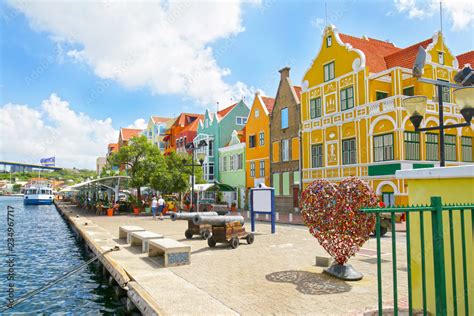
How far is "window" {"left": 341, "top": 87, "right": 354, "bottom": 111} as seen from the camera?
2781 centimetres

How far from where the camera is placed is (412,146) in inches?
979

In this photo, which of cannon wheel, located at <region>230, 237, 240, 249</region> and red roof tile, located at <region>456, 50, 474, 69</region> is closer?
cannon wheel, located at <region>230, 237, 240, 249</region>

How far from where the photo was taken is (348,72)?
28.2 metres

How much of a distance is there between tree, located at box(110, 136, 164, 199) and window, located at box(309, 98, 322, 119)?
563 inches

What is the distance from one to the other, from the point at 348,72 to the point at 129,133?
244ft

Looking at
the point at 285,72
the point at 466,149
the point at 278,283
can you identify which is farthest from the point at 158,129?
the point at 278,283

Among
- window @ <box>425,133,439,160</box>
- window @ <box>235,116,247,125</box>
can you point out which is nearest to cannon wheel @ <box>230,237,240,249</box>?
window @ <box>425,133,439,160</box>

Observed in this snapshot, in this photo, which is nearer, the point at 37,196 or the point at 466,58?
the point at 466,58

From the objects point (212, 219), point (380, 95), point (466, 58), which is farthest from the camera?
point (466, 58)

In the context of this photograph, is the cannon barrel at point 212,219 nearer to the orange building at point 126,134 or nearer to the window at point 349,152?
the window at point 349,152

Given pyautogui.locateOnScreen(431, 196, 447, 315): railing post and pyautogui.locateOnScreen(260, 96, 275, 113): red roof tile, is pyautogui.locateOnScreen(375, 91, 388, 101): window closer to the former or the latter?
pyautogui.locateOnScreen(260, 96, 275, 113): red roof tile

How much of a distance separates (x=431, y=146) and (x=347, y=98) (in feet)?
21.7

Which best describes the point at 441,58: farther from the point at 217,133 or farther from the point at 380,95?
the point at 217,133

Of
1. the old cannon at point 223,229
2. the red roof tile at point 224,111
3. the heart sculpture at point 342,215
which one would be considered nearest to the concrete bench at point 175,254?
the old cannon at point 223,229
